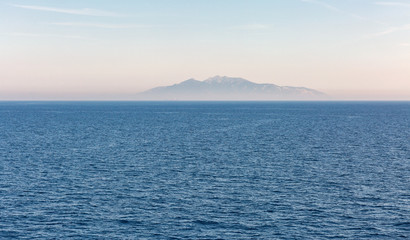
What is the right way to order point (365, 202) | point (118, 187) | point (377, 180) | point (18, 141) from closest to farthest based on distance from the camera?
1. point (365, 202)
2. point (118, 187)
3. point (377, 180)
4. point (18, 141)

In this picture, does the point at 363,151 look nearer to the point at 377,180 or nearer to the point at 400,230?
the point at 377,180

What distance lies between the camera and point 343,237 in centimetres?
4059

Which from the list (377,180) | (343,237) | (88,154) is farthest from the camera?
(88,154)

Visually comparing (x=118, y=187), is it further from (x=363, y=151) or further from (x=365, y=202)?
(x=363, y=151)

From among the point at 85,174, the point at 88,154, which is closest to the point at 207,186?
the point at 85,174

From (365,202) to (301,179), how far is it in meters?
13.3

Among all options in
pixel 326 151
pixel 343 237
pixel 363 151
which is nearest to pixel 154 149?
pixel 326 151

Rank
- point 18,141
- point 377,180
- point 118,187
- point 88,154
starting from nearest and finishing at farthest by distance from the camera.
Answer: point 118,187 → point 377,180 → point 88,154 → point 18,141

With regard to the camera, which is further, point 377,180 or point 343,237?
point 377,180

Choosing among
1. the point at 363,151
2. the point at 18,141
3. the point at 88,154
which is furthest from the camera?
the point at 18,141

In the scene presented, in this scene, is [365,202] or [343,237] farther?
[365,202]

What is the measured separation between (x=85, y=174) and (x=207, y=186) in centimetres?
2044

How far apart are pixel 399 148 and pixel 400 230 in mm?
61002

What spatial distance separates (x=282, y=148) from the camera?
98875mm
